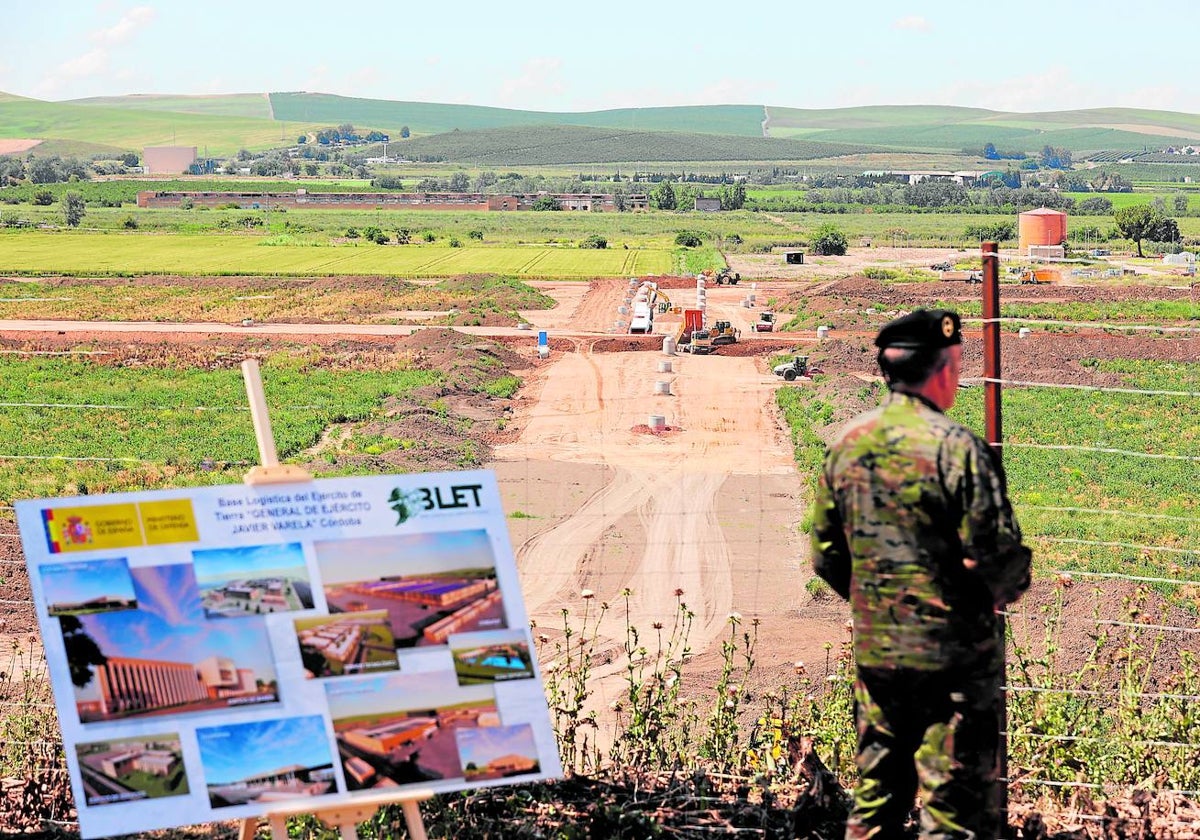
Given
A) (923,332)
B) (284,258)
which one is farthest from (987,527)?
(284,258)

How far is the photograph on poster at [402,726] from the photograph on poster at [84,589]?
30.3 inches

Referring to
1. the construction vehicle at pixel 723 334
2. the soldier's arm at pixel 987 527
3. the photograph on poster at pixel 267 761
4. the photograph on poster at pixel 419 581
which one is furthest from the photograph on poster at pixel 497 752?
the construction vehicle at pixel 723 334

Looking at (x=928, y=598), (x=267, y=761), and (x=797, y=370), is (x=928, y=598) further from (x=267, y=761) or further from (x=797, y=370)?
(x=797, y=370)

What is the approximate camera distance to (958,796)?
4.86 meters

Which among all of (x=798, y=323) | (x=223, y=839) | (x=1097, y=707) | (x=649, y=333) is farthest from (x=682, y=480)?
(x=798, y=323)

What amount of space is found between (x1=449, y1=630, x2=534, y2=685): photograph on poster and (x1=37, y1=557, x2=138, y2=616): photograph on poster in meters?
1.13

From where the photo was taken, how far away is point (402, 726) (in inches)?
200

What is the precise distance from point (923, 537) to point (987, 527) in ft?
0.77

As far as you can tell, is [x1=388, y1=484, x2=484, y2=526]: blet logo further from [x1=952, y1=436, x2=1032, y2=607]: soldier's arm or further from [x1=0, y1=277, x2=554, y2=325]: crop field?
[x1=0, y1=277, x2=554, y2=325]: crop field

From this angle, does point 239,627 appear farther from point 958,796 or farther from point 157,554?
point 958,796

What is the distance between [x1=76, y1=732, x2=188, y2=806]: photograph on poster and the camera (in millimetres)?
4816

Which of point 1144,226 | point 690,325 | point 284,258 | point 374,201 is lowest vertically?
point 1144,226

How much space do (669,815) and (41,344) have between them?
3895 centimetres

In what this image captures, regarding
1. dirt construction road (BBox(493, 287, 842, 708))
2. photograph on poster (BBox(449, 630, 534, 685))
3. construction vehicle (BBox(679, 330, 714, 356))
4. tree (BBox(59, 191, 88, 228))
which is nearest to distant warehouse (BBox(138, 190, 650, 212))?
tree (BBox(59, 191, 88, 228))
